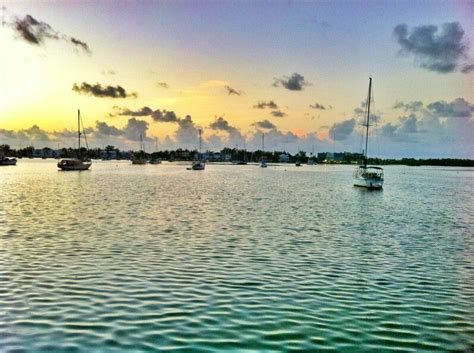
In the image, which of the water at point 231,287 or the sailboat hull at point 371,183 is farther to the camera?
the sailboat hull at point 371,183

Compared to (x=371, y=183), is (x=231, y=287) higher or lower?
higher

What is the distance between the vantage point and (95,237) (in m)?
32.7

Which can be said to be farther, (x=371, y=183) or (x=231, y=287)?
(x=371, y=183)

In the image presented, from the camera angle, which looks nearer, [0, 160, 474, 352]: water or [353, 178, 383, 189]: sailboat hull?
[0, 160, 474, 352]: water

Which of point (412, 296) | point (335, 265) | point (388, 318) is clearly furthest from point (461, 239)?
point (388, 318)

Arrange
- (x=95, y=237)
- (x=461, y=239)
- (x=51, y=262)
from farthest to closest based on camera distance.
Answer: (x=461, y=239), (x=95, y=237), (x=51, y=262)

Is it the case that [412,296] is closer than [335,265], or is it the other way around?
[412,296]

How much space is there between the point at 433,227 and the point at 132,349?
36026mm

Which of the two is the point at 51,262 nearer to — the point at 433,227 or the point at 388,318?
the point at 388,318

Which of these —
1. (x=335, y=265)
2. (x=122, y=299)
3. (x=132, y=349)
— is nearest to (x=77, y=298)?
(x=122, y=299)

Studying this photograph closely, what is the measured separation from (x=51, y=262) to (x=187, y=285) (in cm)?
846

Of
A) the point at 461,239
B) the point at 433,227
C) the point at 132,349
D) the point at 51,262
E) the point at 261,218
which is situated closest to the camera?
the point at 132,349

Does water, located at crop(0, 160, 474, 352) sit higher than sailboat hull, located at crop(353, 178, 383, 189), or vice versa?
water, located at crop(0, 160, 474, 352)

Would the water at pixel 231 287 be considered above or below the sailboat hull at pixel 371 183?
above
